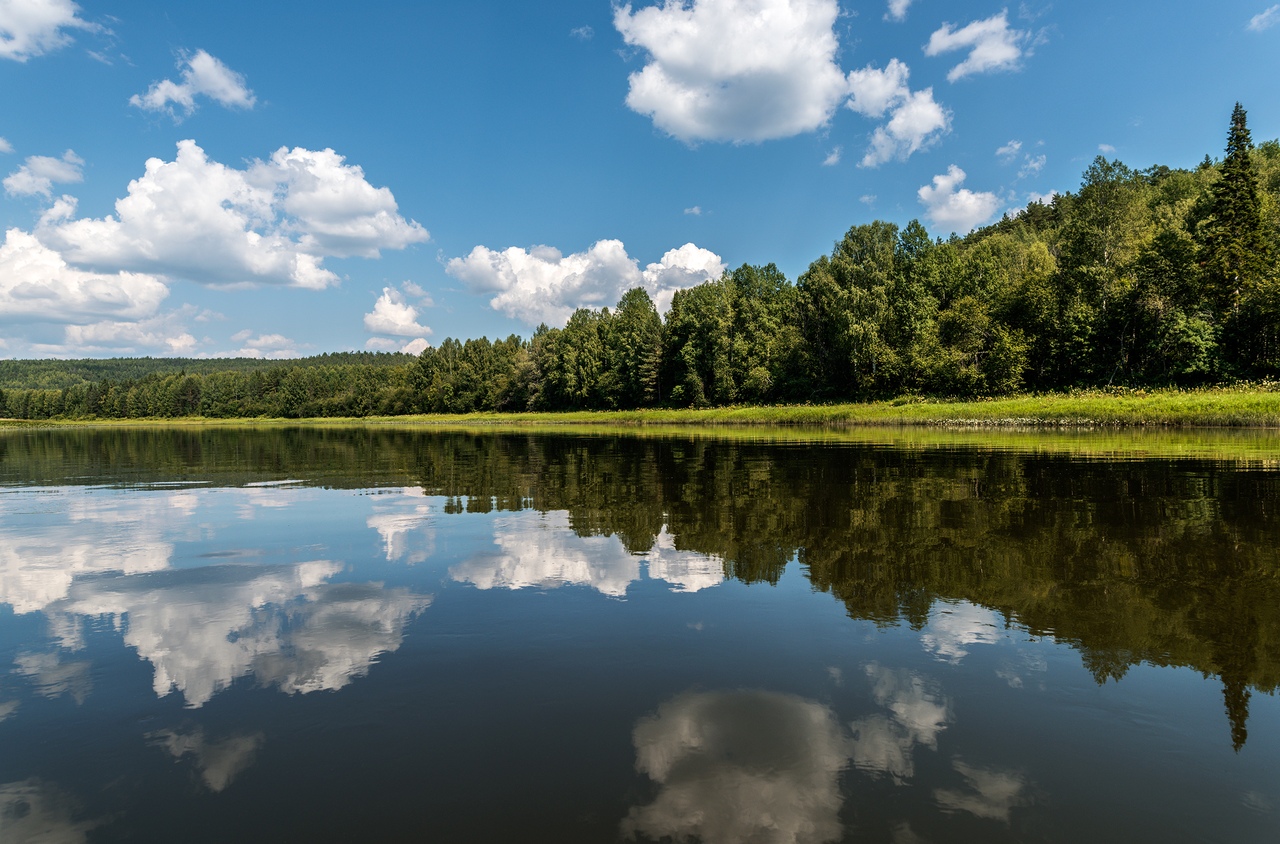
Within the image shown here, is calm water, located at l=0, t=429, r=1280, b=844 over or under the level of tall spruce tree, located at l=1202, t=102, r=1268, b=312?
under

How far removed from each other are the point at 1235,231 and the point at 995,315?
22.2 m

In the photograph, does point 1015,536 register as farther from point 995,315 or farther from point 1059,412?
point 995,315

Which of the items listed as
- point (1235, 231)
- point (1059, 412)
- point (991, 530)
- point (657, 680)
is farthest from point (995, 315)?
point (657, 680)

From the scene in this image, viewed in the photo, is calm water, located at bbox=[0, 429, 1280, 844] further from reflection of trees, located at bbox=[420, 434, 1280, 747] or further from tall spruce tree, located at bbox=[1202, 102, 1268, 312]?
tall spruce tree, located at bbox=[1202, 102, 1268, 312]

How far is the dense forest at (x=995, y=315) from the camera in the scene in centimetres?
6216

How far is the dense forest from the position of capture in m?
62.2

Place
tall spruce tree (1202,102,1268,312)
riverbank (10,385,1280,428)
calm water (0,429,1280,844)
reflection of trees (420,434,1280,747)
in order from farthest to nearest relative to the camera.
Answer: tall spruce tree (1202,102,1268,312) < riverbank (10,385,1280,428) < reflection of trees (420,434,1280,747) < calm water (0,429,1280,844)

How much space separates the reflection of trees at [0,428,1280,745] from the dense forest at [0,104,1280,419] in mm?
50236

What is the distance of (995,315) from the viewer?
79.1m

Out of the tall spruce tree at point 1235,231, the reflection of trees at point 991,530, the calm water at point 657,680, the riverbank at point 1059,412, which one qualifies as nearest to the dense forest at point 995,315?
the tall spruce tree at point 1235,231

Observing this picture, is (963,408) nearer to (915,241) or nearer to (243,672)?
(915,241)

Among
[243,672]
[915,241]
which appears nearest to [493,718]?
[243,672]

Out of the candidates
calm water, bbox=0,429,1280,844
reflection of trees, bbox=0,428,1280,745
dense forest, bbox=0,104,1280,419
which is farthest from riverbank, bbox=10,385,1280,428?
calm water, bbox=0,429,1280,844

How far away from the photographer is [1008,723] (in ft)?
18.1
